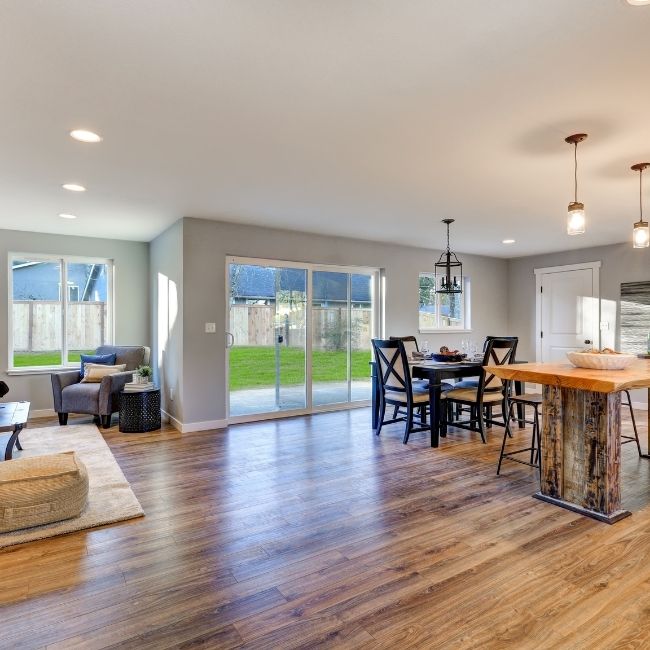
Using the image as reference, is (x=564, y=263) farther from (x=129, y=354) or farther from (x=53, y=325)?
(x=53, y=325)

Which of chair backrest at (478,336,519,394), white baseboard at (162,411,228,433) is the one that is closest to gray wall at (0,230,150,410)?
white baseboard at (162,411,228,433)

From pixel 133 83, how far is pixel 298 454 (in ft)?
10.4

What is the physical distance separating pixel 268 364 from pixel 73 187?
9.54 ft

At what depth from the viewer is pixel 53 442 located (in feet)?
14.9

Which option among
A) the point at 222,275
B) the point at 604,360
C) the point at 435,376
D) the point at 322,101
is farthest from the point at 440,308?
the point at 322,101

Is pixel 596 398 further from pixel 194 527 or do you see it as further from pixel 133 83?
pixel 133 83

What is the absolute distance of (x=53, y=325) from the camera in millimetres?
6059

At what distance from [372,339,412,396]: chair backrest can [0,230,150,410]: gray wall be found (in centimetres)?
359

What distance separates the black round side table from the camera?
5035mm

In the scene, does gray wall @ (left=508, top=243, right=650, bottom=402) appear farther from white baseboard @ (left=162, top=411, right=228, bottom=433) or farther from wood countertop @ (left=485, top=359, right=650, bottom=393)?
white baseboard @ (left=162, top=411, right=228, bottom=433)

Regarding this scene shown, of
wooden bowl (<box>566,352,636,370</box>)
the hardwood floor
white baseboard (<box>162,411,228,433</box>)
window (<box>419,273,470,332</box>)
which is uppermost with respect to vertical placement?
window (<box>419,273,470,332</box>)

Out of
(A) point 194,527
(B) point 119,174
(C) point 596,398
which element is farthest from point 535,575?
(B) point 119,174

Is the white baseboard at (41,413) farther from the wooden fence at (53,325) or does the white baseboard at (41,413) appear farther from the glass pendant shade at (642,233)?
the glass pendant shade at (642,233)

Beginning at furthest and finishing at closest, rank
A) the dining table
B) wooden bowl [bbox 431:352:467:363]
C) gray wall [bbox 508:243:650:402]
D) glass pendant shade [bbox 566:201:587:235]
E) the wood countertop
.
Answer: gray wall [bbox 508:243:650:402] < wooden bowl [bbox 431:352:467:363] < the dining table < glass pendant shade [bbox 566:201:587:235] < the wood countertop
